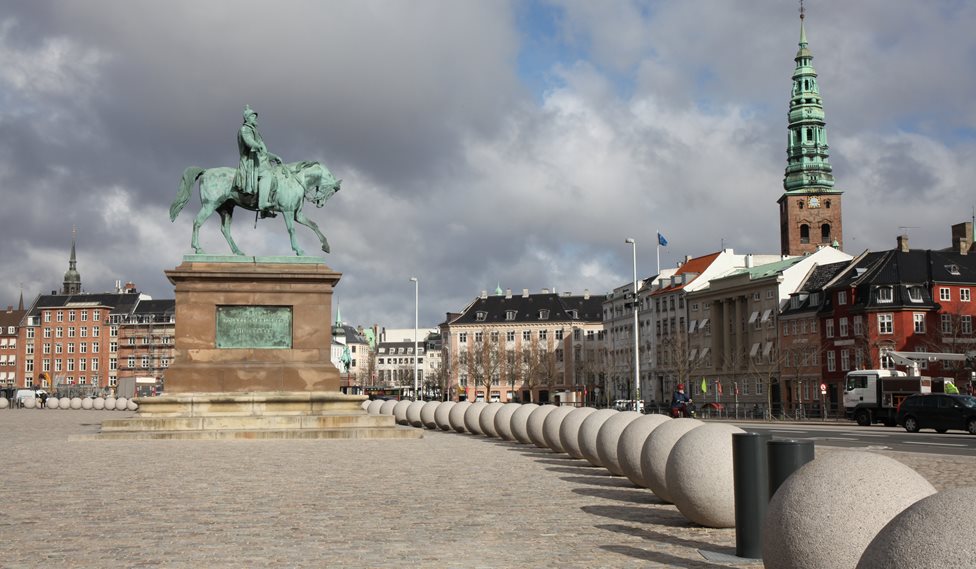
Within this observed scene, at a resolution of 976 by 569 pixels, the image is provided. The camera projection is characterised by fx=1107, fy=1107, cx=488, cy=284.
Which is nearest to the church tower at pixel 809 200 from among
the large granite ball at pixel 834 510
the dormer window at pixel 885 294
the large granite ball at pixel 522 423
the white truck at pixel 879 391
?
the dormer window at pixel 885 294

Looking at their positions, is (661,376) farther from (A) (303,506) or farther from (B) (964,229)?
(A) (303,506)

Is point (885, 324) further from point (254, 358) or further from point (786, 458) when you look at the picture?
point (786, 458)

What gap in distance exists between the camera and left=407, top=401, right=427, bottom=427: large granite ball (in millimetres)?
41375

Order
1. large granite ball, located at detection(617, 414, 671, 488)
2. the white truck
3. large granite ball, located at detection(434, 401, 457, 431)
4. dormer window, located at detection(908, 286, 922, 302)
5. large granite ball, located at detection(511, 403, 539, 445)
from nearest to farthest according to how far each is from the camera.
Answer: large granite ball, located at detection(617, 414, 671, 488), large granite ball, located at detection(511, 403, 539, 445), large granite ball, located at detection(434, 401, 457, 431), the white truck, dormer window, located at detection(908, 286, 922, 302)

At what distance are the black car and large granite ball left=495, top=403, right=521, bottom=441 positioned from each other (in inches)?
805

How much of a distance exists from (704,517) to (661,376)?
116 meters

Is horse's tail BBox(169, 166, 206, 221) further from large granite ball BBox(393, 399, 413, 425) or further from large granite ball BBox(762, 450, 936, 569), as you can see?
large granite ball BBox(762, 450, 936, 569)

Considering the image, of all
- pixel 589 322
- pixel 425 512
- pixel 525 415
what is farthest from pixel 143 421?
pixel 589 322

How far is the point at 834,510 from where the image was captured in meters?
7.68

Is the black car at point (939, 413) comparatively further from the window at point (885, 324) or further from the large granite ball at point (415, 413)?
the window at point (885, 324)

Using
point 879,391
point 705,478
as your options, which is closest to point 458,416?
point 705,478

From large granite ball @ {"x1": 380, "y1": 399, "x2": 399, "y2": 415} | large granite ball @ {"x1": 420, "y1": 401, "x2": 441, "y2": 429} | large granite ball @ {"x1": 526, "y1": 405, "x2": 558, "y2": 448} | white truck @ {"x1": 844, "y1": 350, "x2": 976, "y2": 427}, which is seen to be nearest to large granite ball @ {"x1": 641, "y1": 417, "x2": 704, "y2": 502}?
large granite ball @ {"x1": 526, "y1": 405, "x2": 558, "y2": 448}

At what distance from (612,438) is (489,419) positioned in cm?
1459

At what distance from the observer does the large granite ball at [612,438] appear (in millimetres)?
18234
